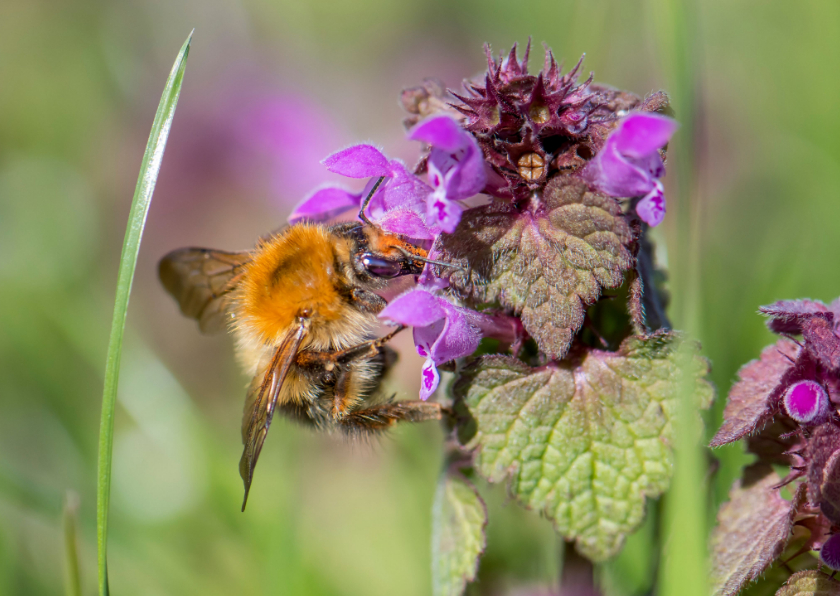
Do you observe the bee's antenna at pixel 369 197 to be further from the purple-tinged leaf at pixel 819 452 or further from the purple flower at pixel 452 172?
the purple-tinged leaf at pixel 819 452

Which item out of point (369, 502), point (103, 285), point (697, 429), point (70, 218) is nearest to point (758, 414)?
point (697, 429)

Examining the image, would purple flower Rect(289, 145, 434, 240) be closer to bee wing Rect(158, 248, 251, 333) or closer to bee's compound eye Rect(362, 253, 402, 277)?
bee's compound eye Rect(362, 253, 402, 277)

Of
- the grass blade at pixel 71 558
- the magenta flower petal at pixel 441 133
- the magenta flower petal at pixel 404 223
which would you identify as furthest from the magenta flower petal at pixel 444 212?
the grass blade at pixel 71 558

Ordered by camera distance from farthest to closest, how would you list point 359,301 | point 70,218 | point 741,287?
point 70,218, point 741,287, point 359,301

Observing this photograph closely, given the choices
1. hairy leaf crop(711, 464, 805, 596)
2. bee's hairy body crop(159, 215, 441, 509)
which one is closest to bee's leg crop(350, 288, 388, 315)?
bee's hairy body crop(159, 215, 441, 509)

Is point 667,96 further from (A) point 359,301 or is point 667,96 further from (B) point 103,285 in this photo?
(B) point 103,285

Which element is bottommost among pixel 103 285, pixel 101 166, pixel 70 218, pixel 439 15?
pixel 103 285

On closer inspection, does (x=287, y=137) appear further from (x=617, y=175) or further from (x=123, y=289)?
(x=617, y=175)
